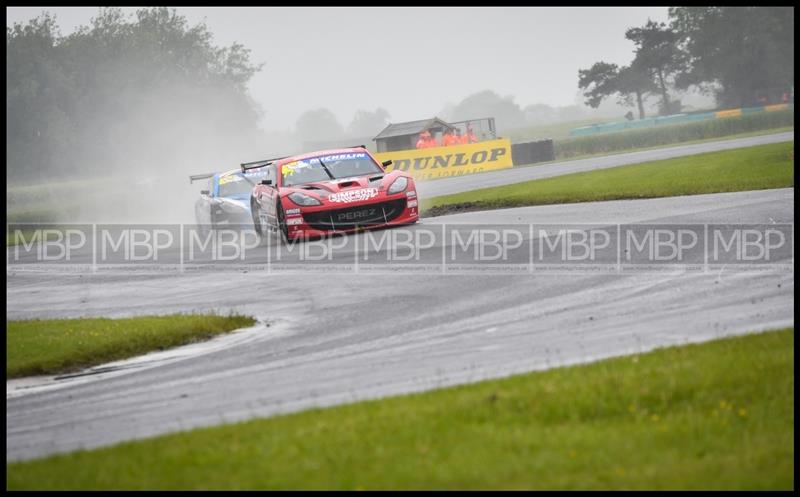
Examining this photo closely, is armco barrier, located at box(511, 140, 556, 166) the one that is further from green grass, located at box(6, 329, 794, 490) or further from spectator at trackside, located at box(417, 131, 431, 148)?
green grass, located at box(6, 329, 794, 490)

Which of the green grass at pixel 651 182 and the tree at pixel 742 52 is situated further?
the tree at pixel 742 52

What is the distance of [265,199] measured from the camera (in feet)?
64.8

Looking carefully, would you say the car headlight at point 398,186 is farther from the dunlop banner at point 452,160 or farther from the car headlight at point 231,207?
the dunlop banner at point 452,160

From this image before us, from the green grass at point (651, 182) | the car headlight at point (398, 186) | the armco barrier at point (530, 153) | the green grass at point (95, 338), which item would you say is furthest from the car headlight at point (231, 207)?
the armco barrier at point (530, 153)

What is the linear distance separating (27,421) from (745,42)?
81988 mm

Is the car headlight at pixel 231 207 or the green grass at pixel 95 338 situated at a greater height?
the car headlight at pixel 231 207

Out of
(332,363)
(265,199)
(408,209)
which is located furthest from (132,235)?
(332,363)

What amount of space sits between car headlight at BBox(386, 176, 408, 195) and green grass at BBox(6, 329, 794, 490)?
11.0 m

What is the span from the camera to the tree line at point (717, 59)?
82812mm

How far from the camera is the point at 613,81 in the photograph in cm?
8762

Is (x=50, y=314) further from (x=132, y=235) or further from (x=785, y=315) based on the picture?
(x=132, y=235)

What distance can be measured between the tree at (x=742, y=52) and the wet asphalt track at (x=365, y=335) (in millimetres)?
71471

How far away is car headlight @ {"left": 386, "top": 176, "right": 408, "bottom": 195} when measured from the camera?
18.5 metres
